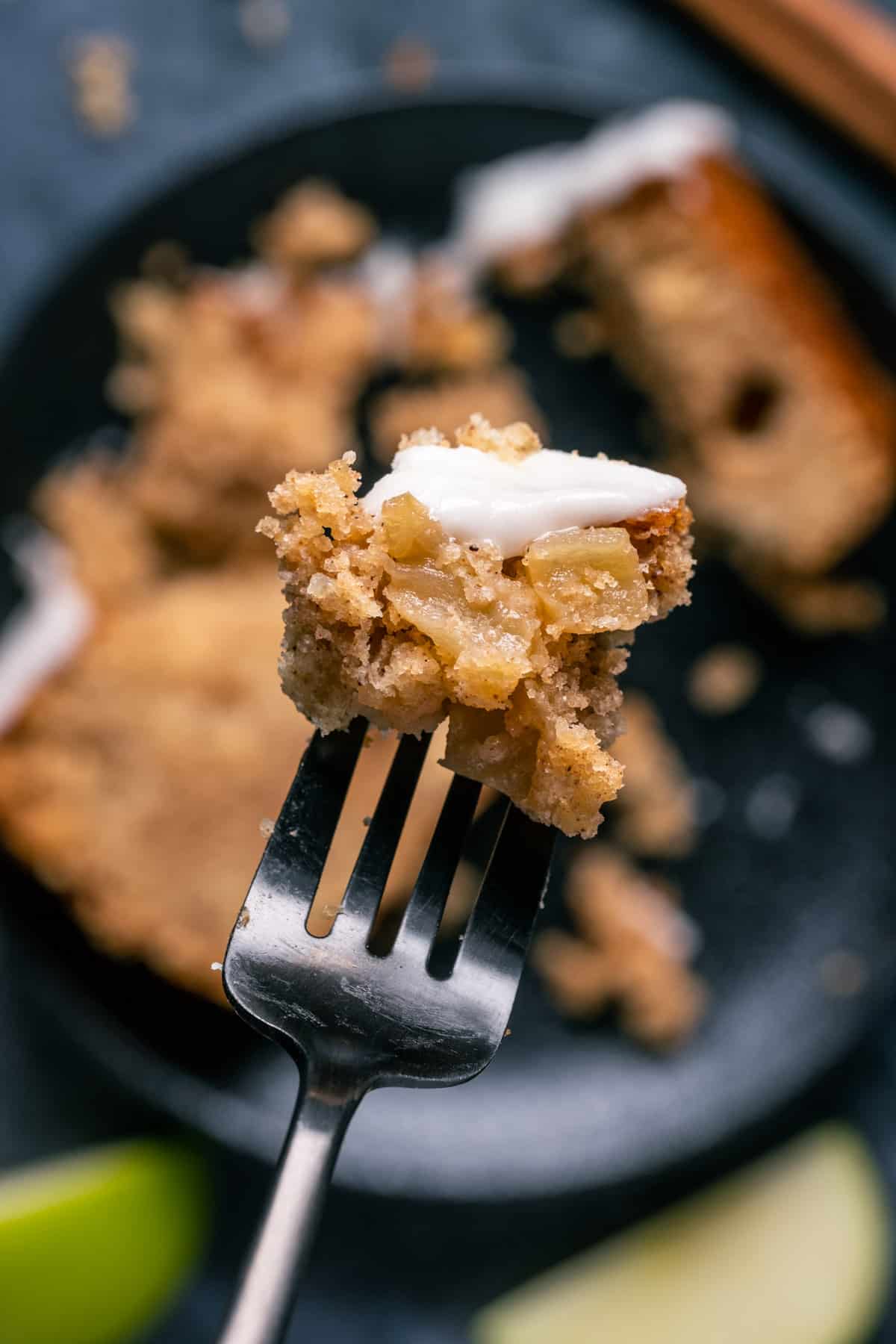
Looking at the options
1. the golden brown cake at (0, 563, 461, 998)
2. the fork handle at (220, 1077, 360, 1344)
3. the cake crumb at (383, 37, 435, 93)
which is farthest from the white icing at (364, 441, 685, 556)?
the cake crumb at (383, 37, 435, 93)

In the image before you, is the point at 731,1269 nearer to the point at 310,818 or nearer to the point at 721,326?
→ the point at 310,818

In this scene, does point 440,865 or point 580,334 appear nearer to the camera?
point 440,865

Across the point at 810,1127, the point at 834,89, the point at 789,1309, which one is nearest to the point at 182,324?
the point at 834,89

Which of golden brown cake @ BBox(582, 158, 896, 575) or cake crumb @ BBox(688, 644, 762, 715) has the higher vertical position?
golden brown cake @ BBox(582, 158, 896, 575)

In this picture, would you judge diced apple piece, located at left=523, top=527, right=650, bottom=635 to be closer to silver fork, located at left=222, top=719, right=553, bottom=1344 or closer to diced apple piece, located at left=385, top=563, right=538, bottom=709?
diced apple piece, located at left=385, top=563, right=538, bottom=709

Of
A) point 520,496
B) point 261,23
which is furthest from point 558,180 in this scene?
point 520,496

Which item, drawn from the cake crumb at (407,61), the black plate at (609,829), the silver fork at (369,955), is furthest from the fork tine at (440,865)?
the cake crumb at (407,61)
